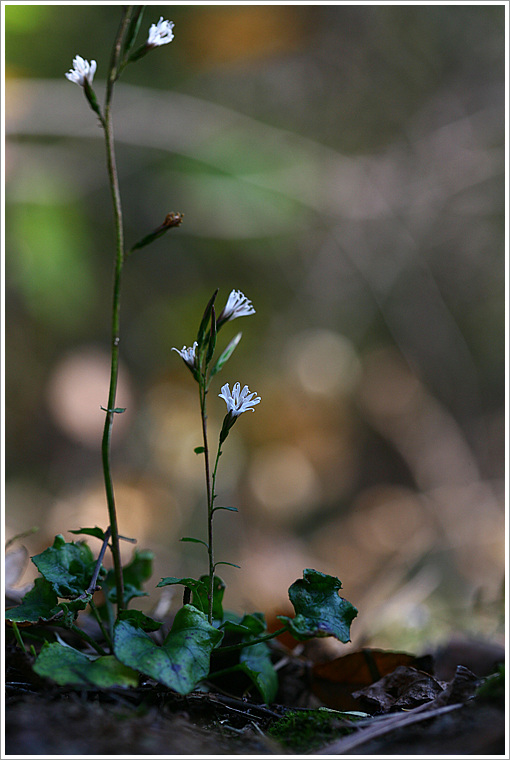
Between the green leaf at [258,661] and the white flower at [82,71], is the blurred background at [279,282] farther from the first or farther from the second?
the white flower at [82,71]

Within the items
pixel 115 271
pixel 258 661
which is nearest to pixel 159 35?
pixel 115 271

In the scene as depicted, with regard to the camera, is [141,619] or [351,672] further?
[351,672]

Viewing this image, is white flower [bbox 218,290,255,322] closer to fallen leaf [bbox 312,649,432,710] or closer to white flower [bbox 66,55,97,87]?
white flower [bbox 66,55,97,87]

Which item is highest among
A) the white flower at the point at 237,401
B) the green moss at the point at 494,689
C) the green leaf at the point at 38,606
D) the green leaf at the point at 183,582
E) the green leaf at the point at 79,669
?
the white flower at the point at 237,401

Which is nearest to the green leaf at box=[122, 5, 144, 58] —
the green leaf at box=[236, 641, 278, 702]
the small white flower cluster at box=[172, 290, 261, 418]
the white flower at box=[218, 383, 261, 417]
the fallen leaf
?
the small white flower cluster at box=[172, 290, 261, 418]

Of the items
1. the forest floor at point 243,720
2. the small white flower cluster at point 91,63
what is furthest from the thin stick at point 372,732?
the small white flower cluster at point 91,63

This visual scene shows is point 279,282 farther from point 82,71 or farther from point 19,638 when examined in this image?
point 19,638

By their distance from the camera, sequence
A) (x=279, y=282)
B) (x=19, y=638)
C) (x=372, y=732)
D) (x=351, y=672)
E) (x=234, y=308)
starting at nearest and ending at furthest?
(x=372, y=732) → (x=19, y=638) → (x=234, y=308) → (x=351, y=672) → (x=279, y=282)

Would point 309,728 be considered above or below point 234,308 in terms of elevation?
below
